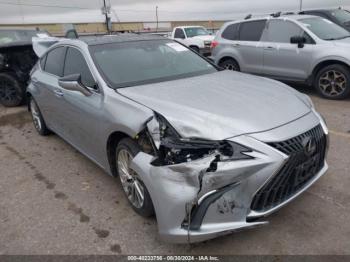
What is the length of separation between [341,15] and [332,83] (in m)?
5.52

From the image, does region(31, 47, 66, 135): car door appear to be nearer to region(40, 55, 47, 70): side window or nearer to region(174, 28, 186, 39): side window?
region(40, 55, 47, 70): side window

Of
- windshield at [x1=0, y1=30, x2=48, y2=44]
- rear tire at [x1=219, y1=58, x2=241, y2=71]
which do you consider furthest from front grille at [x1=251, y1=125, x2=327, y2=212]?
windshield at [x1=0, y1=30, x2=48, y2=44]

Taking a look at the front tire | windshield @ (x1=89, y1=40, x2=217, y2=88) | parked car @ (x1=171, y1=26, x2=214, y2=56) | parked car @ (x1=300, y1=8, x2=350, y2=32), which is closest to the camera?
the front tire

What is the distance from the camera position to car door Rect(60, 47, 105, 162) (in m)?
3.44

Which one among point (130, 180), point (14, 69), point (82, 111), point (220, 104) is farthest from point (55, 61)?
point (14, 69)

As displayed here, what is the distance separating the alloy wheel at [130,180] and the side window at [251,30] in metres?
5.94

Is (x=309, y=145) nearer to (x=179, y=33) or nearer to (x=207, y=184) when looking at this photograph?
(x=207, y=184)

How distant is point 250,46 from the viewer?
806cm

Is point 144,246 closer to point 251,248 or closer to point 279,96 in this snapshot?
point 251,248

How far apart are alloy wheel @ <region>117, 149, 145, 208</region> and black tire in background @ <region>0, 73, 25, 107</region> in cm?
544

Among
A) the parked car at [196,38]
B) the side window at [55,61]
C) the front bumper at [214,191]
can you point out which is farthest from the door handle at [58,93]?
the parked car at [196,38]

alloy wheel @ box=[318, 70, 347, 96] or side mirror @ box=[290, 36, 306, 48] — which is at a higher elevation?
side mirror @ box=[290, 36, 306, 48]

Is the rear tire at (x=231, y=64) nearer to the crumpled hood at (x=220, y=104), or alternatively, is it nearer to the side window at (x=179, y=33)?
the crumpled hood at (x=220, y=104)

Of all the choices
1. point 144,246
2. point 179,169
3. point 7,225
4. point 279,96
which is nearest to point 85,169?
point 7,225
